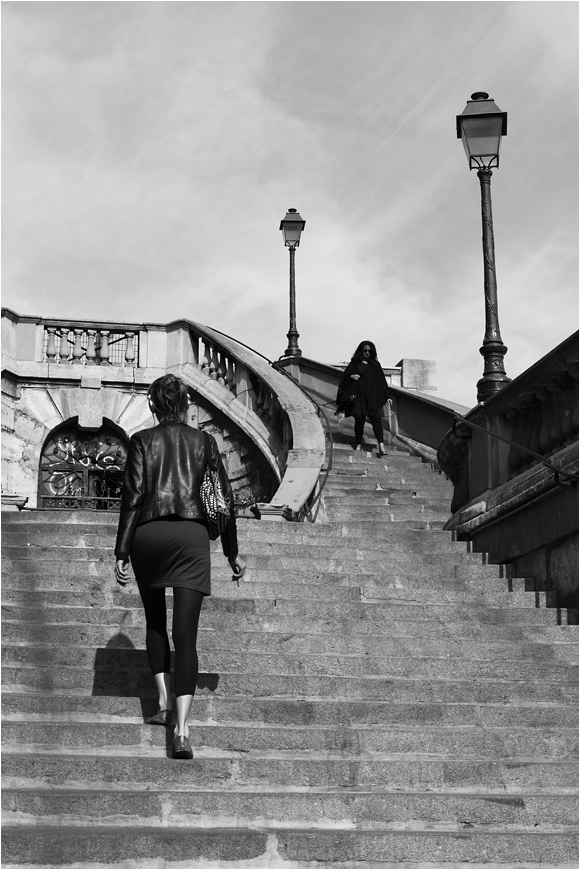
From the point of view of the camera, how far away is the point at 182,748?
5969mm

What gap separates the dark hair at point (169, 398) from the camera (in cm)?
668

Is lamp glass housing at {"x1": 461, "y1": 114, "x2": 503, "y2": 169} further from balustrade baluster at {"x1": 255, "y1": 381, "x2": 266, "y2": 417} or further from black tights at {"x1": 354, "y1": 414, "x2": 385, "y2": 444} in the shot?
balustrade baluster at {"x1": 255, "y1": 381, "x2": 266, "y2": 417}

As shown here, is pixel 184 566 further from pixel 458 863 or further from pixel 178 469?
pixel 458 863

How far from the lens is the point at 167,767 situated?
19.3 ft

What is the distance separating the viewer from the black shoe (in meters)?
5.97

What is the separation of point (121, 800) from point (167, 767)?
1.34 feet

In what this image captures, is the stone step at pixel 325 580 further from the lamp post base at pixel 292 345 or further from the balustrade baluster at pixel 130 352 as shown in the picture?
the lamp post base at pixel 292 345

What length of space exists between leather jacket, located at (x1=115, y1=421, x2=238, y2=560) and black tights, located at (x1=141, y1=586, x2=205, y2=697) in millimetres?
320

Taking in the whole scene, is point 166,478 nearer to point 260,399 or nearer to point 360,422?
point 360,422

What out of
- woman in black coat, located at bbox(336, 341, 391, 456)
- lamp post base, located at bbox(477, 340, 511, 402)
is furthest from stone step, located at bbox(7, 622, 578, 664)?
woman in black coat, located at bbox(336, 341, 391, 456)

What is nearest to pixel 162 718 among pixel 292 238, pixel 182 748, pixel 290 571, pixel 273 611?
pixel 182 748

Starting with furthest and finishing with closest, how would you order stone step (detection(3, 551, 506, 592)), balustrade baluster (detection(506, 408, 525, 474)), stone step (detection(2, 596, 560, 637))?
balustrade baluster (detection(506, 408, 525, 474))
stone step (detection(3, 551, 506, 592))
stone step (detection(2, 596, 560, 637))

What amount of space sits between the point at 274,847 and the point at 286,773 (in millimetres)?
815

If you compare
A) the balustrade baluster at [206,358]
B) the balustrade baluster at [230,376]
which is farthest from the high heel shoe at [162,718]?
the balustrade baluster at [206,358]
